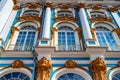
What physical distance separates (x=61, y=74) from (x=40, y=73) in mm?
1370

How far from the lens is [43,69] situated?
12656mm

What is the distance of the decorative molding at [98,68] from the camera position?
490 inches

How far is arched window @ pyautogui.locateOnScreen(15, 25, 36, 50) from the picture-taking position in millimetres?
15748

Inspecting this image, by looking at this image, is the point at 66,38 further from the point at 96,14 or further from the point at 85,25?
the point at 96,14

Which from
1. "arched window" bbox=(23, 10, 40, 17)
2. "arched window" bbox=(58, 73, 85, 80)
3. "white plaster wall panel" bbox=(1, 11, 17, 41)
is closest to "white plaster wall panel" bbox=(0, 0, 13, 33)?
"white plaster wall panel" bbox=(1, 11, 17, 41)

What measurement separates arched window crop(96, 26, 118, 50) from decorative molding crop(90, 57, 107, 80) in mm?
3198

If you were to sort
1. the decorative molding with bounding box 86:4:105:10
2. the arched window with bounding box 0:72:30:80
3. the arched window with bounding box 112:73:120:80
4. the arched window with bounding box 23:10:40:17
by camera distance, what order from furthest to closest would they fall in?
1. the decorative molding with bounding box 86:4:105:10
2. the arched window with bounding box 23:10:40:17
3. the arched window with bounding box 112:73:120:80
4. the arched window with bounding box 0:72:30:80

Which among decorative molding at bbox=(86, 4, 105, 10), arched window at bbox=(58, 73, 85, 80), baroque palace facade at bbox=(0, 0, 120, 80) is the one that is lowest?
arched window at bbox=(58, 73, 85, 80)

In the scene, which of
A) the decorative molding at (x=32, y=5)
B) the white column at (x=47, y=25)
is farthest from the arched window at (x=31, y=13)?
the white column at (x=47, y=25)

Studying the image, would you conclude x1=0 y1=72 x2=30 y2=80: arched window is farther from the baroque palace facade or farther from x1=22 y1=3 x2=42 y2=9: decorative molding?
x1=22 y1=3 x2=42 y2=9: decorative molding

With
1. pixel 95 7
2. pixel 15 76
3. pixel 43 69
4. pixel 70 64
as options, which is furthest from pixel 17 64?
pixel 95 7

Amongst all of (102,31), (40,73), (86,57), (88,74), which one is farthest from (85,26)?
(40,73)

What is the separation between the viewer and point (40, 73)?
492 inches

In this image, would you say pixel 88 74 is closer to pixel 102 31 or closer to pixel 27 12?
pixel 102 31
